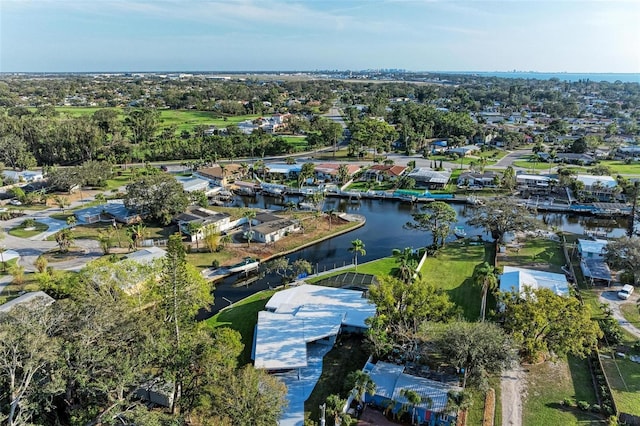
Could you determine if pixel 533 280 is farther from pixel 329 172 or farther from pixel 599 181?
pixel 329 172

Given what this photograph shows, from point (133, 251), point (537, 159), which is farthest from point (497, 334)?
point (537, 159)

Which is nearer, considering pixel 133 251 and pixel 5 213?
pixel 133 251

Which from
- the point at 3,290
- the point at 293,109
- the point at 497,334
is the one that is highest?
the point at 293,109

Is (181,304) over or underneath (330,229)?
over

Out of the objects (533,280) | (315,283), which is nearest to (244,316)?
(315,283)

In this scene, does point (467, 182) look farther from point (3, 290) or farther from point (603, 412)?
point (3, 290)

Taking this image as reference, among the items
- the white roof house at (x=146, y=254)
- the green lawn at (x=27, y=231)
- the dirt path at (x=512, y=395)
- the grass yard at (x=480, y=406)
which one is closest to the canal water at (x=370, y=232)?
the white roof house at (x=146, y=254)
